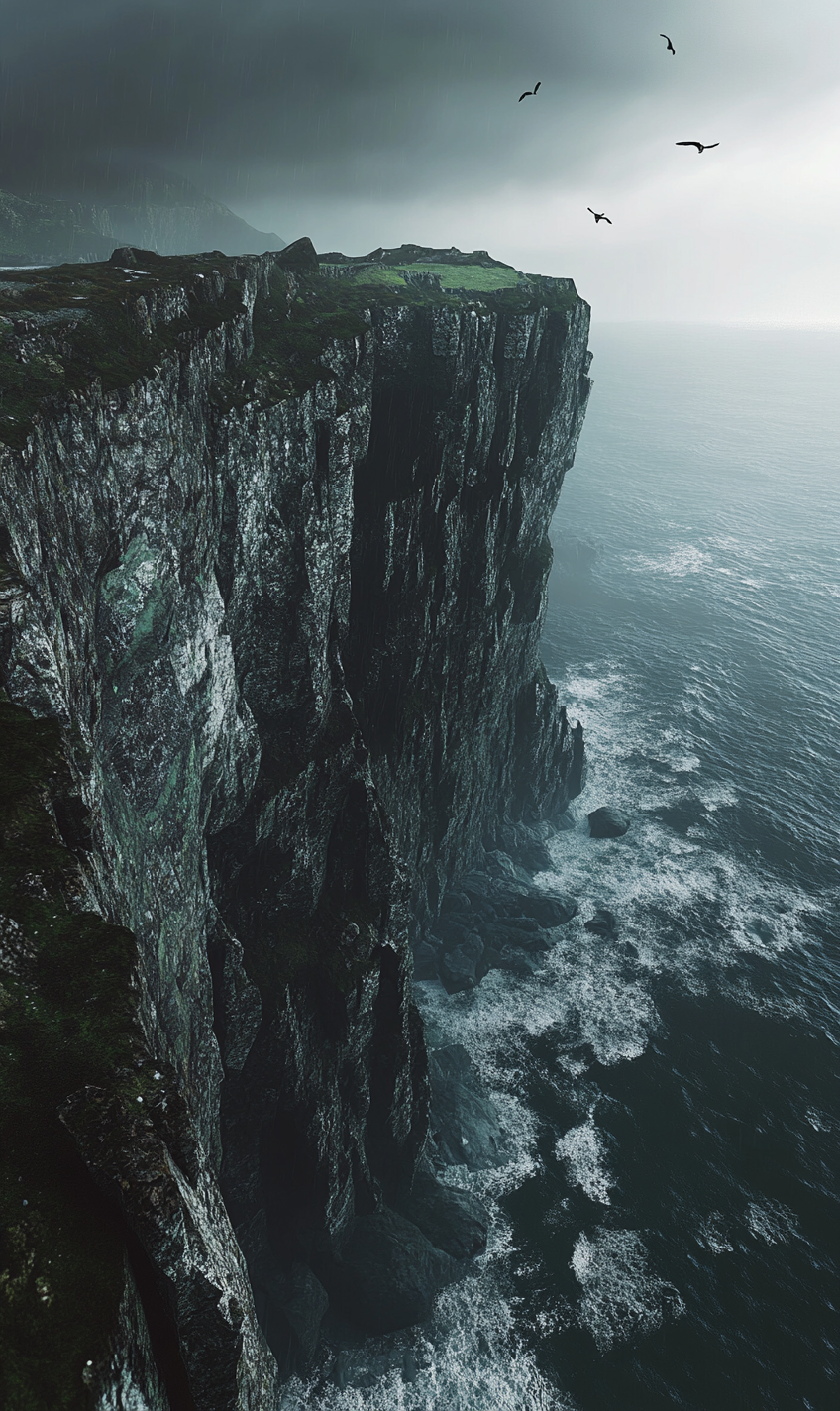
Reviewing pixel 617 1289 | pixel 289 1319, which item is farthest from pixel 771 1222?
pixel 289 1319

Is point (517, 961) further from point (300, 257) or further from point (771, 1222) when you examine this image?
point (300, 257)

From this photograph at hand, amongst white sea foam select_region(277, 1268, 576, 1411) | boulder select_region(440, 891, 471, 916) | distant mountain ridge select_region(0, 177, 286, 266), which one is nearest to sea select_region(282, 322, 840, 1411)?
white sea foam select_region(277, 1268, 576, 1411)

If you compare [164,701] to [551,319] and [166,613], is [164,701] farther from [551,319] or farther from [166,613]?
[551,319]

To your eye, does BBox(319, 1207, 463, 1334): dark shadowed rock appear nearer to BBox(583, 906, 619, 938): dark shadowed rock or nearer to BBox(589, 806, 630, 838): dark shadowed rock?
BBox(583, 906, 619, 938): dark shadowed rock

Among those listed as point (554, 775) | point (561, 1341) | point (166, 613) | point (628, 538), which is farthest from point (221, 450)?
point (628, 538)

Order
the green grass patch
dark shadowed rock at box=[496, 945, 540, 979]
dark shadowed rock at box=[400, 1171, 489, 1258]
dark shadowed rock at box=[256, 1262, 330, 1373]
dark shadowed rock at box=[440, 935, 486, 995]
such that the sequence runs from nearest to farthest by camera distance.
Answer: the green grass patch < dark shadowed rock at box=[256, 1262, 330, 1373] < dark shadowed rock at box=[400, 1171, 489, 1258] < dark shadowed rock at box=[440, 935, 486, 995] < dark shadowed rock at box=[496, 945, 540, 979]
